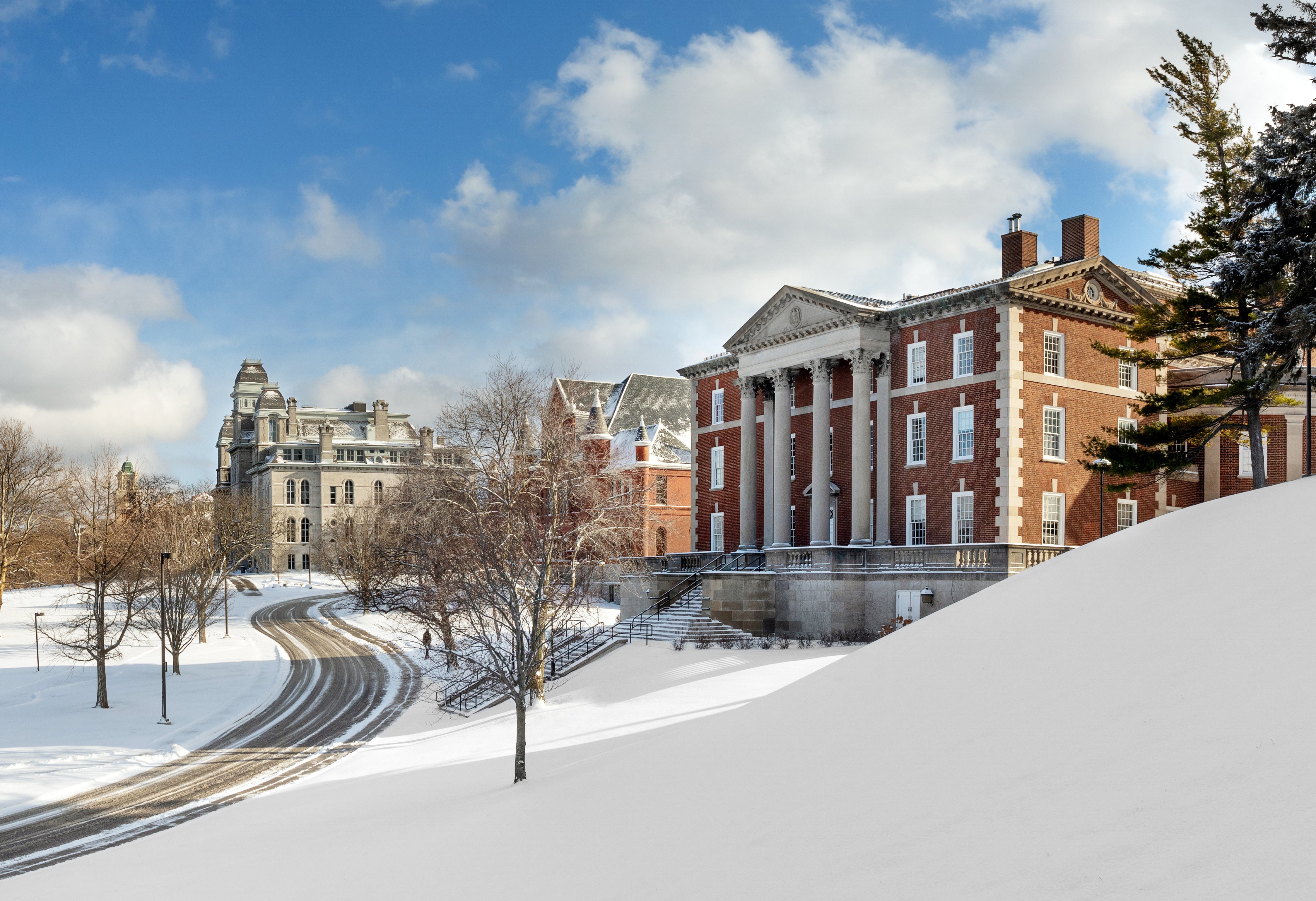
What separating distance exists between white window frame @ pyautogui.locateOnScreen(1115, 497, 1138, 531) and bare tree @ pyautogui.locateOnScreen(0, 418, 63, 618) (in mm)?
73011

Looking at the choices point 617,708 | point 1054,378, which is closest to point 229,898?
point 617,708

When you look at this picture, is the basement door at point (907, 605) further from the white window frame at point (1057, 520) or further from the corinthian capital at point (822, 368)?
the corinthian capital at point (822, 368)

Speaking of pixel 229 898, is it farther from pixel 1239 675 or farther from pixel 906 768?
pixel 1239 675

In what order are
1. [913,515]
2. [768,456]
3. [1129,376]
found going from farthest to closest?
[768,456]
[1129,376]
[913,515]

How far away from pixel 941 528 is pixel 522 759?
86.4 ft

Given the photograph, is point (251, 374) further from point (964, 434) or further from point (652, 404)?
point (964, 434)

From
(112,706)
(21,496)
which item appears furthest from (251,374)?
(112,706)

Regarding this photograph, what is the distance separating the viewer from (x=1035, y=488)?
41.3 m

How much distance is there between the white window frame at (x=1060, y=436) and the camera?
41.7m

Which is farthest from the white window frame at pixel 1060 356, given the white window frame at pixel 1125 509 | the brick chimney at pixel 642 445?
the brick chimney at pixel 642 445

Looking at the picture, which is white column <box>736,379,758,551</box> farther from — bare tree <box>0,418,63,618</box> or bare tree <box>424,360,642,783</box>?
bare tree <box>0,418,63,618</box>

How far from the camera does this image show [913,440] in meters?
44.8

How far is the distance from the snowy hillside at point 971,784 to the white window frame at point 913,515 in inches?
979

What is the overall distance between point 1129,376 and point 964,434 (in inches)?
351
